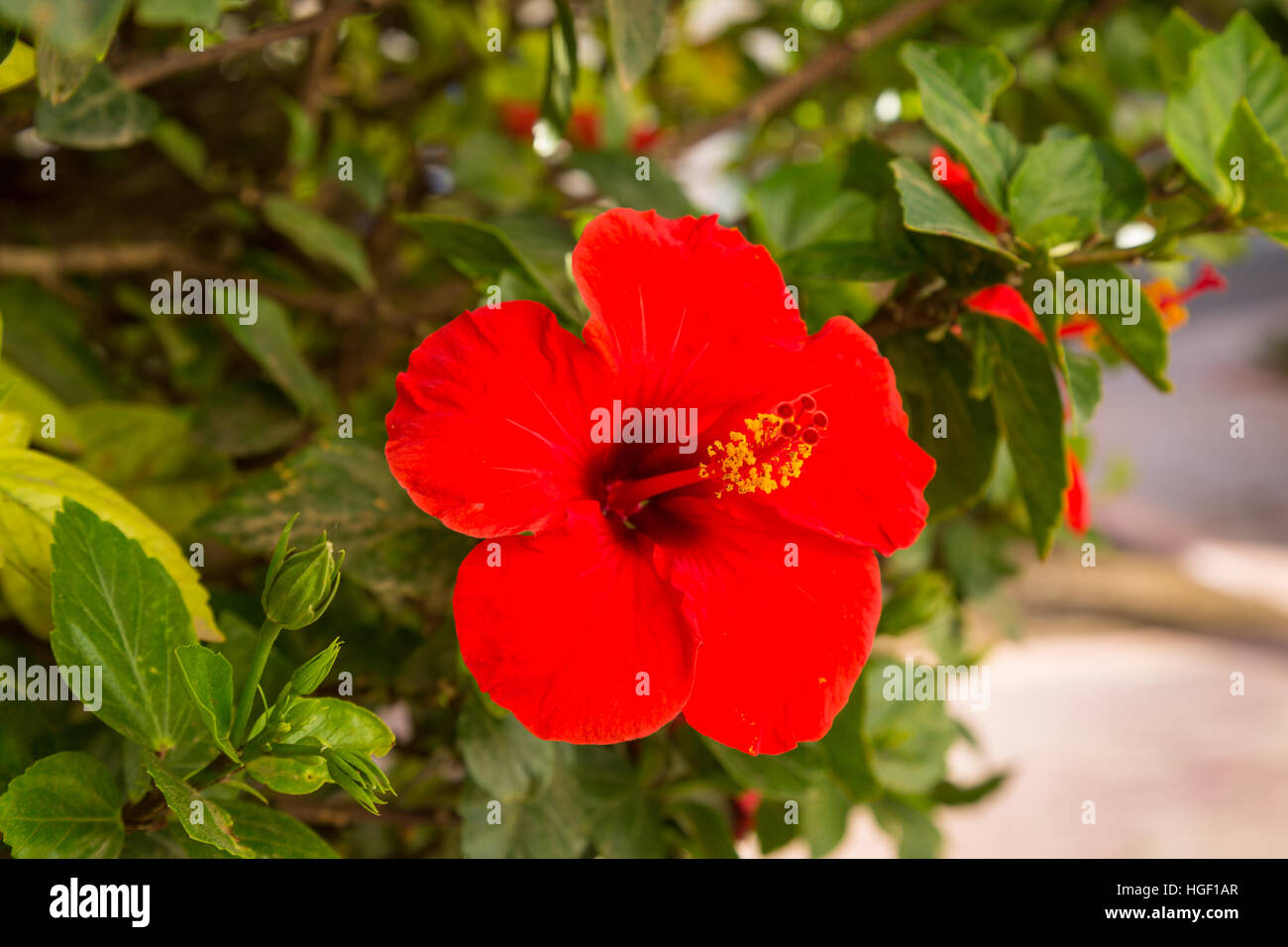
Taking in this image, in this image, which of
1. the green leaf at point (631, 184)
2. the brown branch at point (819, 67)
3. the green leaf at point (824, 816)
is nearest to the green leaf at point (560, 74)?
the green leaf at point (631, 184)

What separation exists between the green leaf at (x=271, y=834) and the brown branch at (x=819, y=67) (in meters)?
0.85

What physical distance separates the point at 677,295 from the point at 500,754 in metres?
0.31

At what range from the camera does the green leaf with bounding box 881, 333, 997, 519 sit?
0.63 meters

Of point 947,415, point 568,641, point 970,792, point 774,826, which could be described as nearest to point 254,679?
point 568,641

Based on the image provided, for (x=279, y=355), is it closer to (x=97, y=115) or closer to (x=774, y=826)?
(x=97, y=115)

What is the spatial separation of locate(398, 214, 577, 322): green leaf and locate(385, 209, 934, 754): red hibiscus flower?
11 centimetres

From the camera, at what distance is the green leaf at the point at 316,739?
41 centimetres

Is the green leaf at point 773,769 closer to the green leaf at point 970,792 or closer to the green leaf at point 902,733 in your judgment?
the green leaf at point 902,733

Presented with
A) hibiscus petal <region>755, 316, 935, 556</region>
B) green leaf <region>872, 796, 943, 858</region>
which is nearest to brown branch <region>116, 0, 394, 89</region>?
hibiscus petal <region>755, 316, 935, 556</region>

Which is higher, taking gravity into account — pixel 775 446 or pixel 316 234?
pixel 316 234

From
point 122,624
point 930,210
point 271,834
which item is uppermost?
point 930,210

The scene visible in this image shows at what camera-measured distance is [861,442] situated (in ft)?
1.63

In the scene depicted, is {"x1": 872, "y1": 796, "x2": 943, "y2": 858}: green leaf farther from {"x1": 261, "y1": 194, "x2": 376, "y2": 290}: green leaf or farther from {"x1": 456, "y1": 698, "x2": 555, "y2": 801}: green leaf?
{"x1": 261, "y1": 194, "x2": 376, "y2": 290}: green leaf

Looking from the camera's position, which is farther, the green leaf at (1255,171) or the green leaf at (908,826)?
the green leaf at (908,826)
